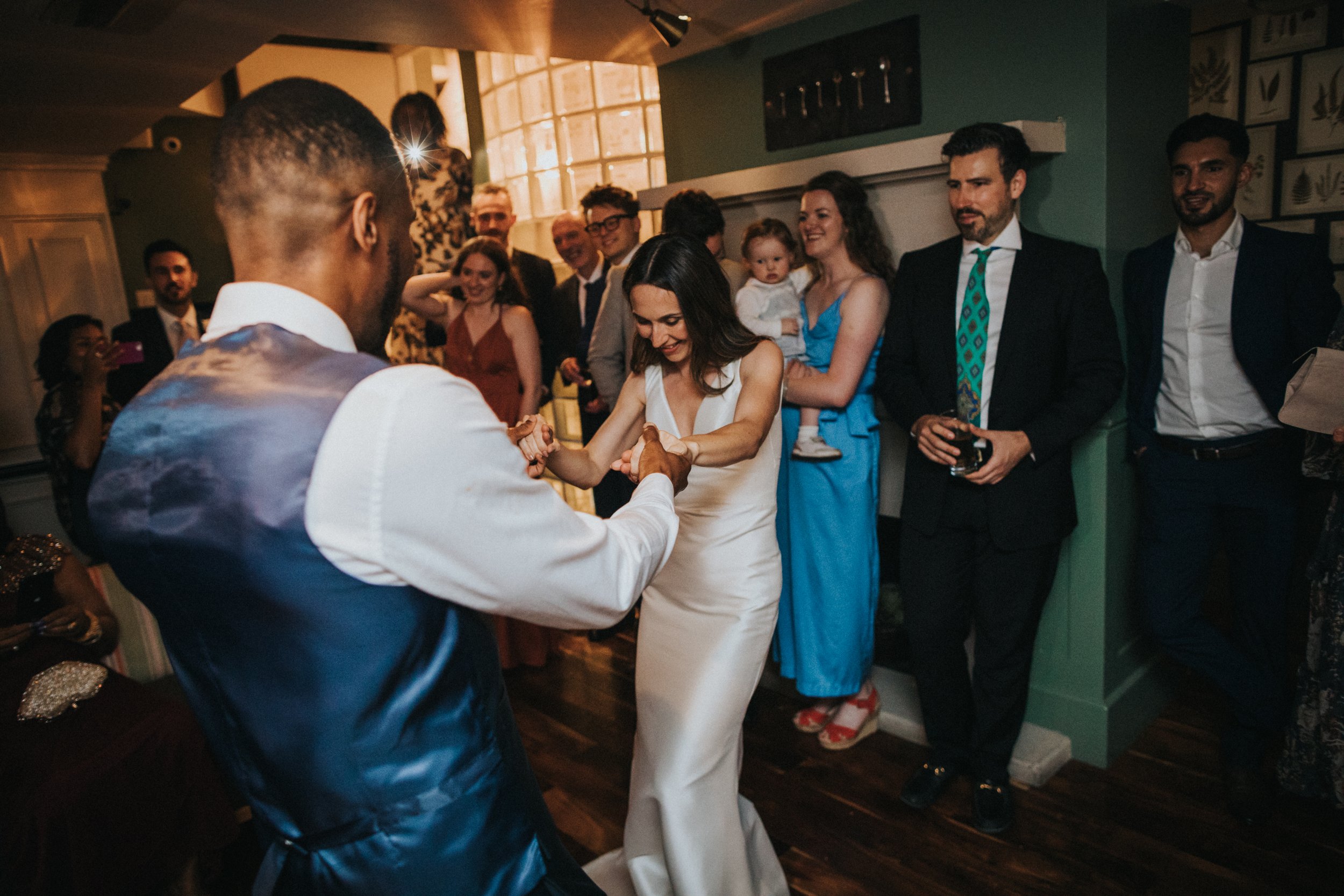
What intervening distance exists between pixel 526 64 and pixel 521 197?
80 centimetres

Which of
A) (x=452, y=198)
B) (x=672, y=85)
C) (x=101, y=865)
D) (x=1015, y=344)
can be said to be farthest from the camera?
(x=452, y=198)


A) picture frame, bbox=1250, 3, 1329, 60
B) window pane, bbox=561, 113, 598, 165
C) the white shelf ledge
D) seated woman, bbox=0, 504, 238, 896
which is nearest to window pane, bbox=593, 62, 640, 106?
window pane, bbox=561, 113, 598, 165

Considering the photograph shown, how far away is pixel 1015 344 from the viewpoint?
7.82 ft

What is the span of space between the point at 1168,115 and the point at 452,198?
4.76 m

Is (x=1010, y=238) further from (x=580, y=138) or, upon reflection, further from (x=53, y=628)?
(x=580, y=138)

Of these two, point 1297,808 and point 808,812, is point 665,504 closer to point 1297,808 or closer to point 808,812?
point 808,812

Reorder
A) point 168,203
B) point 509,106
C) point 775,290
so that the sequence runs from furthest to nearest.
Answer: point 168,203 < point 509,106 < point 775,290

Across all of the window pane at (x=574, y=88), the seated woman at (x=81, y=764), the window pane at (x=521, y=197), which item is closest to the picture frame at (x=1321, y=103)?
the window pane at (x=574, y=88)

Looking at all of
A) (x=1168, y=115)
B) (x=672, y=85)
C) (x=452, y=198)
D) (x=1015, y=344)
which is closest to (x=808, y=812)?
(x=1015, y=344)

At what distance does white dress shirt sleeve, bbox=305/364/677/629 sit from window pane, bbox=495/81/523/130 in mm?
4979

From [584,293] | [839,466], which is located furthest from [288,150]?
[584,293]

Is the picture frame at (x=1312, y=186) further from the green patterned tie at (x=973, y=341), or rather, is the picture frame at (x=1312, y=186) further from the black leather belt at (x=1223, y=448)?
the green patterned tie at (x=973, y=341)

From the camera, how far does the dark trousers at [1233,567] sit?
97.7 inches

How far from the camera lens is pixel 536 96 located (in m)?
5.23
